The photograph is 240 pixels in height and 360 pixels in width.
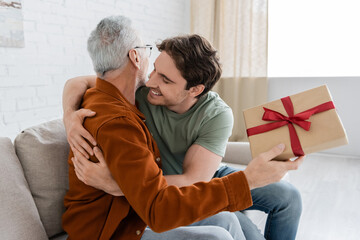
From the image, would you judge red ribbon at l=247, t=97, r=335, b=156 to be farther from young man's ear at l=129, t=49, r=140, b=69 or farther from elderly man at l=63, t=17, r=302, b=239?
young man's ear at l=129, t=49, r=140, b=69

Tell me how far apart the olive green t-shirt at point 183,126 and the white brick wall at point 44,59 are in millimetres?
1392

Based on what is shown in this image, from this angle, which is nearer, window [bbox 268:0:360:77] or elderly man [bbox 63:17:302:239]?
elderly man [bbox 63:17:302:239]

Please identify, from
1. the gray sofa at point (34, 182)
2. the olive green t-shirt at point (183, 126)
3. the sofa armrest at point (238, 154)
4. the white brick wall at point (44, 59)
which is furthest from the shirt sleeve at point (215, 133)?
the white brick wall at point (44, 59)

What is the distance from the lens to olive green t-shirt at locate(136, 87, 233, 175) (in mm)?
1361

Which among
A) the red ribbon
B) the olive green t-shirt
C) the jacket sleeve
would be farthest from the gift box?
the olive green t-shirt

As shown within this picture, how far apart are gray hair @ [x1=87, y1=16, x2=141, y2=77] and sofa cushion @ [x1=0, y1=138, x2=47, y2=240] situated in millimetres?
449

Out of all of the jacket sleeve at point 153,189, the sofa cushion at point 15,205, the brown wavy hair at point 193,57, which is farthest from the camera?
the brown wavy hair at point 193,57

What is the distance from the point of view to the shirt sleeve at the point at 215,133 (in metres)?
1.32

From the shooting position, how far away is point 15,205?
1090 mm

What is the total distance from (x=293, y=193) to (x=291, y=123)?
646 millimetres

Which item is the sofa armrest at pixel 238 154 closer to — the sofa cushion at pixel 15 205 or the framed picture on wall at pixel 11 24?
the sofa cushion at pixel 15 205

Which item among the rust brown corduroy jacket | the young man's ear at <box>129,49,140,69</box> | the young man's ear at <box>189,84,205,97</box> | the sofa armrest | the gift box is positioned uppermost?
the young man's ear at <box>129,49,140,69</box>

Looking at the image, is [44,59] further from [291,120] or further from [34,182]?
[291,120]

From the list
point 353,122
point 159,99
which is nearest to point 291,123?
point 159,99
